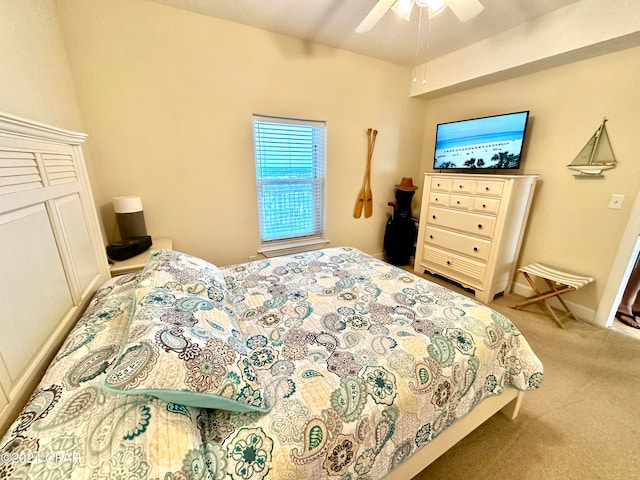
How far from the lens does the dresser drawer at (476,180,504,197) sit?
228 cm

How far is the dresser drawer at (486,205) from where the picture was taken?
7.61 ft

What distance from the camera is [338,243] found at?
3.21 m

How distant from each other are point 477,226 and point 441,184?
61 cm

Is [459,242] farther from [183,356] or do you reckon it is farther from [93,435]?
[93,435]

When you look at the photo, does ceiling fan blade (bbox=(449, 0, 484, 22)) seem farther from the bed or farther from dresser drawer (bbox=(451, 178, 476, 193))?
the bed

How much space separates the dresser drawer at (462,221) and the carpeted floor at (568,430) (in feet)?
3.61

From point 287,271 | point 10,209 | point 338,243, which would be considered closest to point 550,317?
point 338,243

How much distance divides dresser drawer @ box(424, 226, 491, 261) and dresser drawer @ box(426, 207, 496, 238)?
66 millimetres

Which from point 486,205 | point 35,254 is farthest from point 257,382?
point 486,205

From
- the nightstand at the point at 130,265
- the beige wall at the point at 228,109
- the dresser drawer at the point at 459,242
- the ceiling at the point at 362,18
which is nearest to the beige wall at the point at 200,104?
the beige wall at the point at 228,109

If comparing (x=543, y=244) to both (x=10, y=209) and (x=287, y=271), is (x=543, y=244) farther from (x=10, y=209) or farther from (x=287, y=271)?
(x=10, y=209)

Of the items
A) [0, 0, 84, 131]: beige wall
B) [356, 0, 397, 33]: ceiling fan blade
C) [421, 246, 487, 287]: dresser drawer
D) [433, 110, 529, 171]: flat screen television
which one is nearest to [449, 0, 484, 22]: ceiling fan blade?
[356, 0, 397, 33]: ceiling fan blade

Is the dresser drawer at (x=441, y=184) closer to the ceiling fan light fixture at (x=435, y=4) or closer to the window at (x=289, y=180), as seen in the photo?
the window at (x=289, y=180)

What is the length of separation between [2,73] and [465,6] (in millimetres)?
2293
